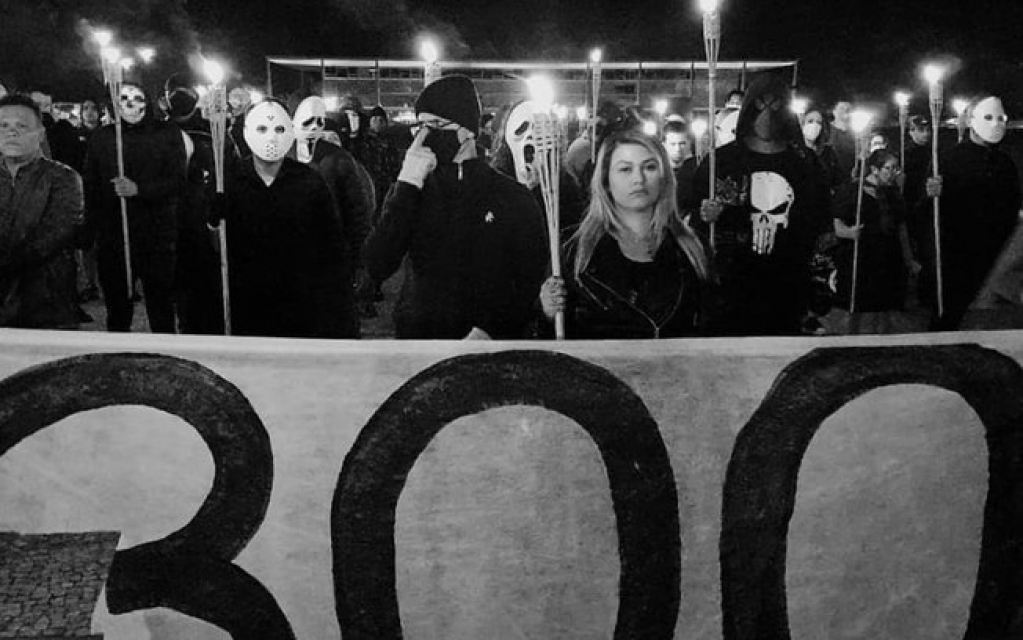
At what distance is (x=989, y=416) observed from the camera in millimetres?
3135

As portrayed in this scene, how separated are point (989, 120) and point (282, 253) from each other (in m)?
4.67

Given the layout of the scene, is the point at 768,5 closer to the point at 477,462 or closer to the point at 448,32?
the point at 448,32

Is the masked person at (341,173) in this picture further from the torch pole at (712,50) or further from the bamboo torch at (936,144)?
the bamboo torch at (936,144)

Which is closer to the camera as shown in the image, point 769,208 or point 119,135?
point 769,208

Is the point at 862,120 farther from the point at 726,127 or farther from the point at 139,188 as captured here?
the point at 139,188

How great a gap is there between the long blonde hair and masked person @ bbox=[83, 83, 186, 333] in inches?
150

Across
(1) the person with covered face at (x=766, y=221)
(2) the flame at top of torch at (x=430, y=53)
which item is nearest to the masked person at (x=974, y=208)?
(1) the person with covered face at (x=766, y=221)

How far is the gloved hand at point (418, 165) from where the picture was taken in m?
4.39

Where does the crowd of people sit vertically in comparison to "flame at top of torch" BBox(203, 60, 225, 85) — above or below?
below

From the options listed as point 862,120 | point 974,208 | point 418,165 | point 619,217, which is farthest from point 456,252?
point 974,208

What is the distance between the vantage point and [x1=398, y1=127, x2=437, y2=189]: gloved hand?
4.39 meters

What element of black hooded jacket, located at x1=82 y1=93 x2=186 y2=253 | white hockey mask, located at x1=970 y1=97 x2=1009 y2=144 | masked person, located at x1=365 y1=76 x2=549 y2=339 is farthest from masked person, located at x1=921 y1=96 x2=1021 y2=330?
black hooded jacket, located at x1=82 y1=93 x2=186 y2=253

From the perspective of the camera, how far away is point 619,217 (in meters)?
4.02

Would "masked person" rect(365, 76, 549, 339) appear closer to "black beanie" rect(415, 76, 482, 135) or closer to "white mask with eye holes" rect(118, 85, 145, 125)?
"black beanie" rect(415, 76, 482, 135)
